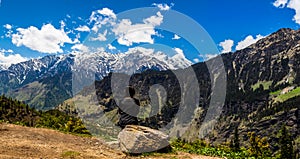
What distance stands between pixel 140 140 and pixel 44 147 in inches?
346

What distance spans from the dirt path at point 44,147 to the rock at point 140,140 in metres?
1.22

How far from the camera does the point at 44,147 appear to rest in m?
26.3

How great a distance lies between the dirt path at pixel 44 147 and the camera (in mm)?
23844

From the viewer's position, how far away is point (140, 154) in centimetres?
2952

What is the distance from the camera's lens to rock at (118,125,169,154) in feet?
97.3

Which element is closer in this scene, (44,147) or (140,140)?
(44,147)

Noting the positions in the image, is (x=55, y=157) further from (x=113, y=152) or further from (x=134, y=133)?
(x=134, y=133)

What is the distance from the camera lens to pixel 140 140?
98.8 feet

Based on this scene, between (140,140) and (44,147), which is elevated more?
(140,140)

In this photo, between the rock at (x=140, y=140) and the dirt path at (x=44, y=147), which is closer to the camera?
the dirt path at (x=44, y=147)

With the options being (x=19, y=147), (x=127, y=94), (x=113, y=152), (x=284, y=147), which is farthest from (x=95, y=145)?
(x=284, y=147)

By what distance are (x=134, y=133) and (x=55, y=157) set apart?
9068 mm

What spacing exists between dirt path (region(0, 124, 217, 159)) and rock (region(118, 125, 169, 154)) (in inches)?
48.2

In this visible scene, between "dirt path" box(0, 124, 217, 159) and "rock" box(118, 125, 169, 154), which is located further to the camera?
"rock" box(118, 125, 169, 154)
